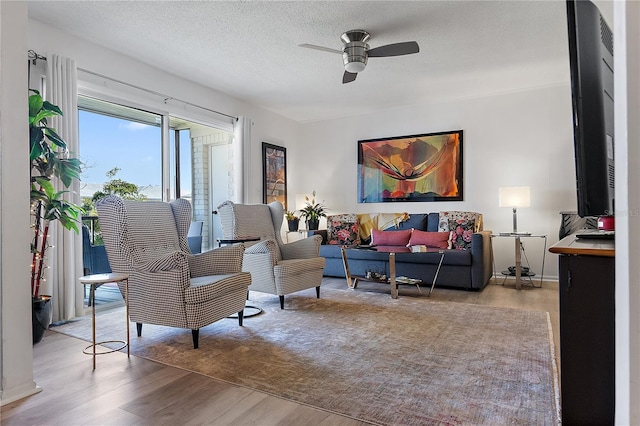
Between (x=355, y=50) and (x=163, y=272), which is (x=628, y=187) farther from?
(x=355, y=50)

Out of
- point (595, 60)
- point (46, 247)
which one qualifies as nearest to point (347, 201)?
point (46, 247)

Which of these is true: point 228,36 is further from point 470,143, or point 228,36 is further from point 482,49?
point 470,143

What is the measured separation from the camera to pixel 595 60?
1055 mm

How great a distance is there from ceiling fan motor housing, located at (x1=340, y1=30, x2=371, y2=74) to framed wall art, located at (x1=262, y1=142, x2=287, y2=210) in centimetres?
262

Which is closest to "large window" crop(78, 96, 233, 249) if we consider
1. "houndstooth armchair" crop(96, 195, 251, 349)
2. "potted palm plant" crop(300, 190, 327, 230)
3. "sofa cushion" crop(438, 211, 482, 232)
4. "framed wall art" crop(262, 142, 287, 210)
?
"framed wall art" crop(262, 142, 287, 210)

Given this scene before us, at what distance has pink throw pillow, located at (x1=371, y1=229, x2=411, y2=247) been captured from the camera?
5015mm

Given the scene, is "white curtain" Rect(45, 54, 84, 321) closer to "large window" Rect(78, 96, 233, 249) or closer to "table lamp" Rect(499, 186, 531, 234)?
"large window" Rect(78, 96, 233, 249)

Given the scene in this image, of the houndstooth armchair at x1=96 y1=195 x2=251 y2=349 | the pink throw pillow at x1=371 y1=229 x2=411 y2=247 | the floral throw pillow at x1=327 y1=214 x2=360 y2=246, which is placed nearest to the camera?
the houndstooth armchair at x1=96 y1=195 x2=251 y2=349

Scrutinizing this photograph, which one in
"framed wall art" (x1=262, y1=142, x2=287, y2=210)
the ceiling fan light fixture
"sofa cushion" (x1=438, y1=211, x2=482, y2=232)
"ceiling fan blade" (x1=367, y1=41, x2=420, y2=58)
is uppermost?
"ceiling fan blade" (x1=367, y1=41, x2=420, y2=58)

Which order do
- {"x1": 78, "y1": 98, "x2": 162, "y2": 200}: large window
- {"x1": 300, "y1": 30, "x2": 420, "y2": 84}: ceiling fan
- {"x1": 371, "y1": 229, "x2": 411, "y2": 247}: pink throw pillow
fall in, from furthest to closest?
{"x1": 371, "y1": 229, "x2": 411, "y2": 247}: pink throw pillow
{"x1": 78, "y1": 98, "x2": 162, "y2": 200}: large window
{"x1": 300, "y1": 30, "x2": 420, "y2": 84}: ceiling fan

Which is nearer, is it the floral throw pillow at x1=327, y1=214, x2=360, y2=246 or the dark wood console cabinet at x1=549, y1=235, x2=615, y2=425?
the dark wood console cabinet at x1=549, y1=235, x2=615, y2=425

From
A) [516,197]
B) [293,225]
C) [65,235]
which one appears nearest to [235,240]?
[65,235]

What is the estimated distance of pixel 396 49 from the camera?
323cm

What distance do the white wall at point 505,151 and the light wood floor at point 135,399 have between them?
2.87 m
